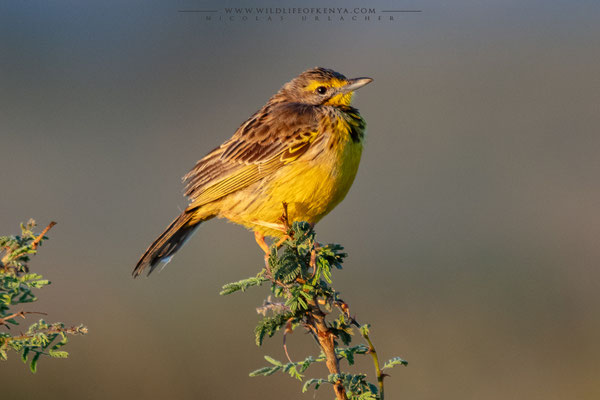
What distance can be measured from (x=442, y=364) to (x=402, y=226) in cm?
708

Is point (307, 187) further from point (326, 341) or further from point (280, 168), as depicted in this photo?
point (326, 341)

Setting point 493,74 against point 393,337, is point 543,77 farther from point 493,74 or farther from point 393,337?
point 393,337

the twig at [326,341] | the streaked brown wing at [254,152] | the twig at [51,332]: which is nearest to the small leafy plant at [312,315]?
the twig at [326,341]

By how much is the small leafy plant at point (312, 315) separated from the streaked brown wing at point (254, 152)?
1.79 meters

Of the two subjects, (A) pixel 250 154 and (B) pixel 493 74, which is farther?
(B) pixel 493 74

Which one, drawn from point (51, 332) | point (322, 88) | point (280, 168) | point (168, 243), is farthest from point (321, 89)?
point (51, 332)

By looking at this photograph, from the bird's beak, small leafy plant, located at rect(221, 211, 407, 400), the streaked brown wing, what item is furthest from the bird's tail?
small leafy plant, located at rect(221, 211, 407, 400)

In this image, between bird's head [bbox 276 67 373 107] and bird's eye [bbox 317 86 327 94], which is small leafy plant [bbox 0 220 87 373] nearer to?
bird's head [bbox 276 67 373 107]

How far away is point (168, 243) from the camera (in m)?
5.54

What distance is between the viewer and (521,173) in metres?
16.4

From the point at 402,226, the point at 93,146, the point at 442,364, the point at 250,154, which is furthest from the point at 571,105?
the point at 250,154

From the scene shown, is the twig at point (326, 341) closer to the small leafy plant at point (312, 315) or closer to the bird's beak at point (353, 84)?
the small leafy plant at point (312, 315)

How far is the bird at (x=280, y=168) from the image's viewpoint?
16.3ft

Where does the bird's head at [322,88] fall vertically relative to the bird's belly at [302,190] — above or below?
above
